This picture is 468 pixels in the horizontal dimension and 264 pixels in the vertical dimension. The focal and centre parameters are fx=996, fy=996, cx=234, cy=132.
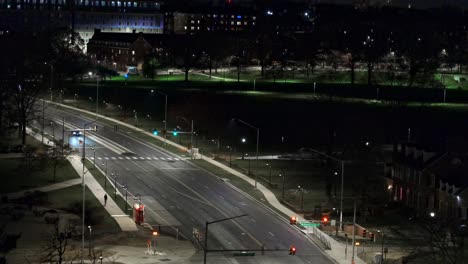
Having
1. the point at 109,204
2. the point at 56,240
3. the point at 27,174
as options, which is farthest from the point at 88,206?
the point at 27,174

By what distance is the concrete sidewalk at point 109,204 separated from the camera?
65562mm

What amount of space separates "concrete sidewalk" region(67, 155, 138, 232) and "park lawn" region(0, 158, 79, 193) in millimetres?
1043

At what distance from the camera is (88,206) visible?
238 feet

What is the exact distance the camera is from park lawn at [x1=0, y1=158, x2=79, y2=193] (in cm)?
8238

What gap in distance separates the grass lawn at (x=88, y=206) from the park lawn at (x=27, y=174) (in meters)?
4.16

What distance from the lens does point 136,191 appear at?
7912cm

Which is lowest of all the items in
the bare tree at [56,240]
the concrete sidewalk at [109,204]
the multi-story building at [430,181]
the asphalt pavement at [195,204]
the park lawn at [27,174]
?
the park lawn at [27,174]

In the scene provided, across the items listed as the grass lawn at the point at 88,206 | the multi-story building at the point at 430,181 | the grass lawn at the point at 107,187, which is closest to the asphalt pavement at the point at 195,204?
the grass lawn at the point at 107,187

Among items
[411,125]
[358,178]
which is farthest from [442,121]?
[358,178]

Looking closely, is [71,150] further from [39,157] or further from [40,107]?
[40,107]

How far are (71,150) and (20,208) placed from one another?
91.0 ft

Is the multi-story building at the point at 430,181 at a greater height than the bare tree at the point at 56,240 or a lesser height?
greater

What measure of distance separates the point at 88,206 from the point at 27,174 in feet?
56.6

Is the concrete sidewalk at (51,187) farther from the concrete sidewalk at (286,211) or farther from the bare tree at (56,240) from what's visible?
the concrete sidewalk at (286,211)
